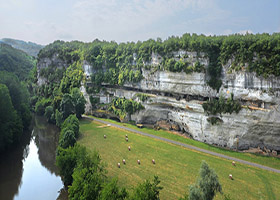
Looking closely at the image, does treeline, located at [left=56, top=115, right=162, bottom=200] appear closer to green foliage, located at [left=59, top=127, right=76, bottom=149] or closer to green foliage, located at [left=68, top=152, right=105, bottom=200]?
green foliage, located at [left=68, top=152, right=105, bottom=200]

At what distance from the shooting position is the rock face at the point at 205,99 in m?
33.5

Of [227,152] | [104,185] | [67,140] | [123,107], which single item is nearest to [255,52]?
[227,152]

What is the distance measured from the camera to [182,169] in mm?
29859

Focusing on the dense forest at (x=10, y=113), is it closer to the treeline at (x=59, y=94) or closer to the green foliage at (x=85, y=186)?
the treeline at (x=59, y=94)

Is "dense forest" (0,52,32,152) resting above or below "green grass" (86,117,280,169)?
above

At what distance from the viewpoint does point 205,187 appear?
16.9m

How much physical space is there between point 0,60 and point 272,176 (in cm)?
10962

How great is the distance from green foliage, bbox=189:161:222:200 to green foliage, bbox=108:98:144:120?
32.7m

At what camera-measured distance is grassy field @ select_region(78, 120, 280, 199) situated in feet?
83.1

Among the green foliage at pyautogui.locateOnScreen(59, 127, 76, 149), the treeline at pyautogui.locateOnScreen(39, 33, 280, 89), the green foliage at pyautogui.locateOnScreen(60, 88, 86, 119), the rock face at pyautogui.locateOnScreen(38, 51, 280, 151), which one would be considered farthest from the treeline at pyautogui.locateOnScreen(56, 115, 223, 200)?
the green foliage at pyautogui.locateOnScreen(60, 88, 86, 119)

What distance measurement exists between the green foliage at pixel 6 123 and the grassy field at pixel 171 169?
11691mm

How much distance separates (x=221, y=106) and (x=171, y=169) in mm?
15160

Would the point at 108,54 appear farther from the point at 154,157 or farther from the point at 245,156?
the point at 245,156

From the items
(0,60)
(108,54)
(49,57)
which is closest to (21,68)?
(0,60)
